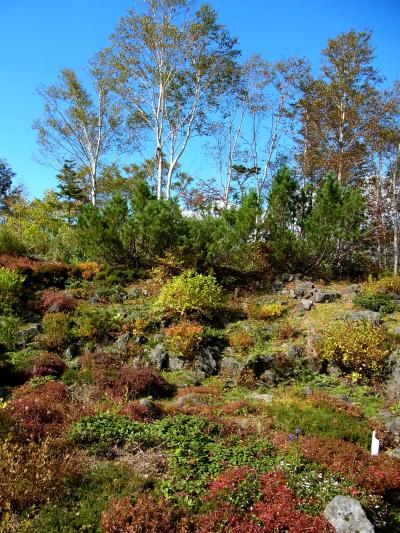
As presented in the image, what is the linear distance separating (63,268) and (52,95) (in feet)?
50.9

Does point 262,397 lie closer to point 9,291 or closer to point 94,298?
point 94,298

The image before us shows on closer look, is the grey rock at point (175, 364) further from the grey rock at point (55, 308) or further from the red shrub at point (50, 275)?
the red shrub at point (50, 275)

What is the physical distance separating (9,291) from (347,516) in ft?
38.3

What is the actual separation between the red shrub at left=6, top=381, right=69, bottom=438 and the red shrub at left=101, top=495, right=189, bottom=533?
1.93 meters

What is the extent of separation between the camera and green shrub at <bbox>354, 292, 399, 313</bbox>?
1232cm

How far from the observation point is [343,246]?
1661 centimetres

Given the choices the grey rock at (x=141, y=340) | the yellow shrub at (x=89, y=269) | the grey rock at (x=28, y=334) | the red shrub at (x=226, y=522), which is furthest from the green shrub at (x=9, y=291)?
the red shrub at (x=226, y=522)

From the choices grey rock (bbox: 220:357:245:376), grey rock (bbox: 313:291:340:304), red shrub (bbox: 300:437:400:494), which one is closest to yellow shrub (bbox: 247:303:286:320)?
grey rock (bbox: 313:291:340:304)

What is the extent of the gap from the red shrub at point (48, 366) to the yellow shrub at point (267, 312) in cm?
575

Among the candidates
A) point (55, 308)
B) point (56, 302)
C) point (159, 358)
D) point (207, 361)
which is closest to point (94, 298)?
point (56, 302)

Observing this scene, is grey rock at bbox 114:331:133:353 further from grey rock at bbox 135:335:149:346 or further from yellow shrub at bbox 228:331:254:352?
yellow shrub at bbox 228:331:254:352

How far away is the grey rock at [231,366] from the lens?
10.2m

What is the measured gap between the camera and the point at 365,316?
11453 millimetres

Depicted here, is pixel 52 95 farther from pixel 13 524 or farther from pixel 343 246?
pixel 13 524
